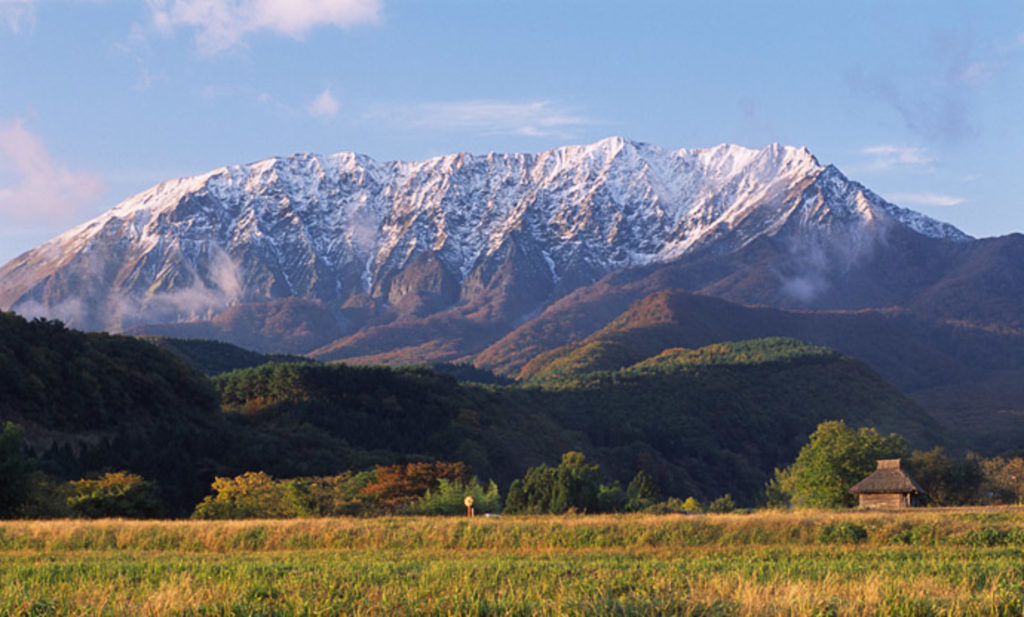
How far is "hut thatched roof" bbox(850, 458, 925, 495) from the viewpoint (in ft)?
249

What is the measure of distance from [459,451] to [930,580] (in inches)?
5656

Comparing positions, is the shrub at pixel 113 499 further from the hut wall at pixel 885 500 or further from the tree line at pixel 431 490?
the hut wall at pixel 885 500

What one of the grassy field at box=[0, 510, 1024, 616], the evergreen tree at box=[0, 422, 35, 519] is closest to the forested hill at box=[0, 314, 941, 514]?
the evergreen tree at box=[0, 422, 35, 519]

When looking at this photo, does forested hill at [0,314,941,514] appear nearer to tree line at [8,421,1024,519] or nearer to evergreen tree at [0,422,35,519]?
tree line at [8,421,1024,519]

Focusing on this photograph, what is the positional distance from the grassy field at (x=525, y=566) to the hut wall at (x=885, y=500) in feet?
87.0

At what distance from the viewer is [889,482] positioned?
252ft

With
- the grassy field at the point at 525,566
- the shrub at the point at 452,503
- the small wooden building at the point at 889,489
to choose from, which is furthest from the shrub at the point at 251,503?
the small wooden building at the point at 889,489

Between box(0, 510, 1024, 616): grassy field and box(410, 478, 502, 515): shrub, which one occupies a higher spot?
box(0, 510, 1024, 616): grassy field

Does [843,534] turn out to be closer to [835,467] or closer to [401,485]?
[401,485]

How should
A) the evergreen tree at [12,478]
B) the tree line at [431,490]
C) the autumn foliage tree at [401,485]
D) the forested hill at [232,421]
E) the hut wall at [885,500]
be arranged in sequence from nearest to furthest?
the evergreen tree at [12,478] < the tree line at [431,490] < the autumn foliage tree at [401,485] < the hut wall at [885,500] < the forested hill at [232,421]

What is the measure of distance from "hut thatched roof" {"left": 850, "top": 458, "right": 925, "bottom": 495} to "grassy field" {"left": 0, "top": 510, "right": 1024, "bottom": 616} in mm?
27230

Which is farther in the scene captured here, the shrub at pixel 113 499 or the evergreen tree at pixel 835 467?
the evergreen tree at pixel 835 467

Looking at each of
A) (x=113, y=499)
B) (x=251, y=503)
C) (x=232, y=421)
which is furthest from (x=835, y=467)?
(x=232, y=421)

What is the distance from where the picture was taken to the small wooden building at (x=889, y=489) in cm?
7562
